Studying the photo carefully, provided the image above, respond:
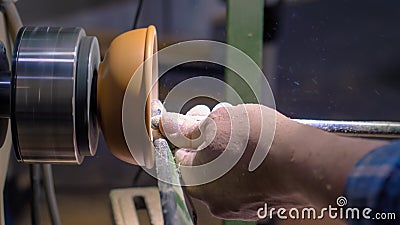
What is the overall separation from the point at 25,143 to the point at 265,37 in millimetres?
581

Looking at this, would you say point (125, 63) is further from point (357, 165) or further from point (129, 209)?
point (129, 209)

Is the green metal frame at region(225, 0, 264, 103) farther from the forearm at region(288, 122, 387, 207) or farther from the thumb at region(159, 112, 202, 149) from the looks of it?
the forearm at region(288, 122, 387, 207)

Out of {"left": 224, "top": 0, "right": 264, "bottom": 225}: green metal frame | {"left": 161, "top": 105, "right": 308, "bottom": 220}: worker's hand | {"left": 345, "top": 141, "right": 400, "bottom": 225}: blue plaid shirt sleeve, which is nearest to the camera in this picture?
{"left": 345, "top": 141, "right": 400, "bottom": 225}: blue plaid shirt sleeve

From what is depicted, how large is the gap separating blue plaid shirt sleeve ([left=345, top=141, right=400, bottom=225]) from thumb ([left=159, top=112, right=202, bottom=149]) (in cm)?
21

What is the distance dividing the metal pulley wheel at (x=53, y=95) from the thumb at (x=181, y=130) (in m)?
0.09

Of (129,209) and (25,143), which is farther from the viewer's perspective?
(129,209)

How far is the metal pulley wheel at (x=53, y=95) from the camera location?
0.55 meters

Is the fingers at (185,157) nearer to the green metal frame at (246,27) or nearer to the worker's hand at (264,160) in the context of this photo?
the worker's hand at (264,160)

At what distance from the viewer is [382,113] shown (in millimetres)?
1022

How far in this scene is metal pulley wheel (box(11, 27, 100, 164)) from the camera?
21.7 inches

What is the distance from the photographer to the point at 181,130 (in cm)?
56

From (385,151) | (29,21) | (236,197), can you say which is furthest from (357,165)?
(29,21)

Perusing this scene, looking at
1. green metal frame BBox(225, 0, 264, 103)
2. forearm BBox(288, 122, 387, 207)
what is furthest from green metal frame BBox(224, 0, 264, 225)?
forearm BBox(288, 122, 387, 207)

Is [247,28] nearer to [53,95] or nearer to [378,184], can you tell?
[53,95]
